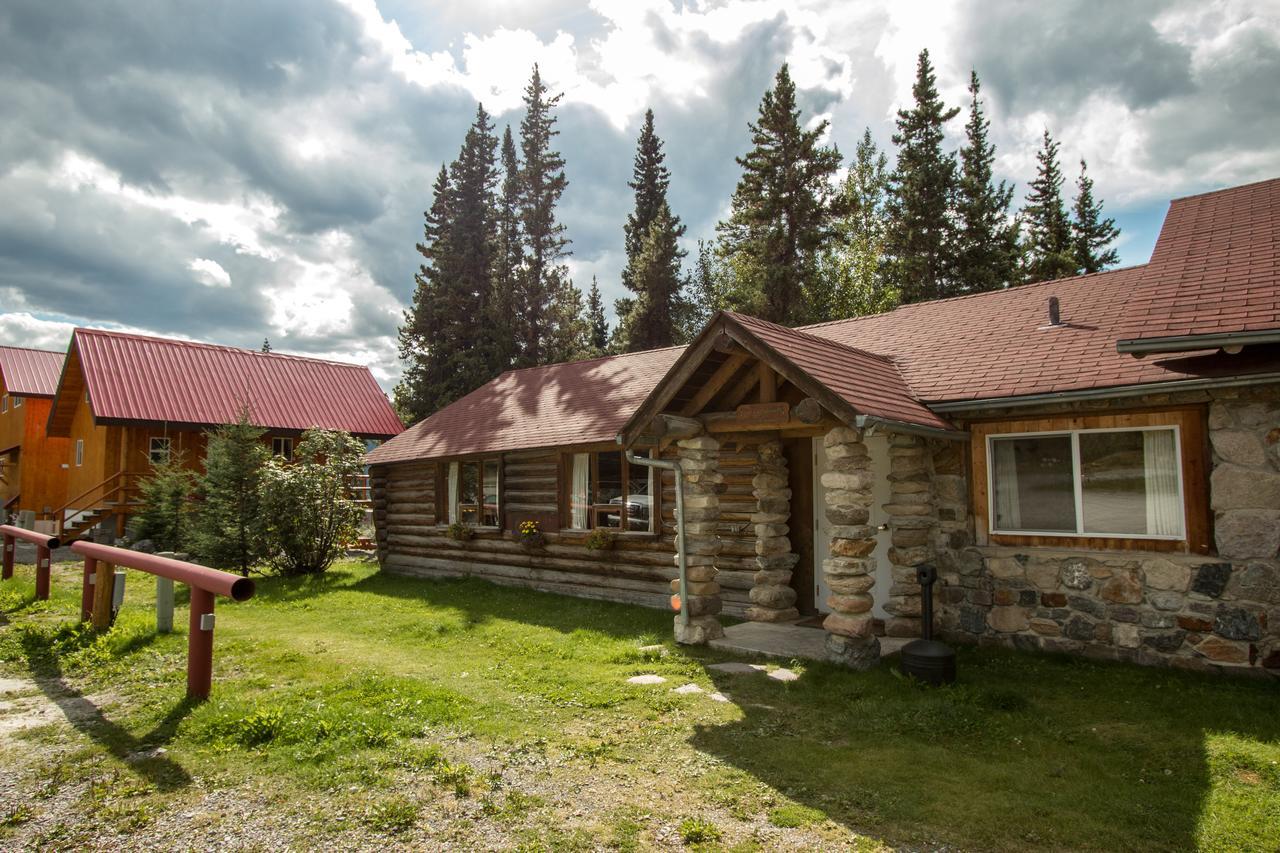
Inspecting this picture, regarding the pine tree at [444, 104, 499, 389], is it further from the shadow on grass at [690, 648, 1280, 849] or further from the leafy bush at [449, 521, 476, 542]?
the shadow on grass at [690, 648, 1280, 849]

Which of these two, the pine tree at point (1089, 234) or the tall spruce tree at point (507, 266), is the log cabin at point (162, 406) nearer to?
the tall spruce tree at point (507, 266)

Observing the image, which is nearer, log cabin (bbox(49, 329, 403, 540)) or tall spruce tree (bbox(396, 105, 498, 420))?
log cabin (bbox(49, 329, 403, 540))

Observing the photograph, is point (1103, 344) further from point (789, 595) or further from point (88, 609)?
point (88, 609)

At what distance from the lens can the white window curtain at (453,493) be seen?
16.7 metres

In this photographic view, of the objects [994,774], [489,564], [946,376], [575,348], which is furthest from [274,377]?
[994,774]

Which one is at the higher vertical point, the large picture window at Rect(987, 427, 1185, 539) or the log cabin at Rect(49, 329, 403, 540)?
the log cabin at Rect(49, 329, 403, 540)

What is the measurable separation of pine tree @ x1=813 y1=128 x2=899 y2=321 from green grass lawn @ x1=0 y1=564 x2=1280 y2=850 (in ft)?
85.1

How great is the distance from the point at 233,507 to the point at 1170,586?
54.9ft

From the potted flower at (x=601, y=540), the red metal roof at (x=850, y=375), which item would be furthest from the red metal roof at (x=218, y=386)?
the red metal roof at (x=850, y=375)

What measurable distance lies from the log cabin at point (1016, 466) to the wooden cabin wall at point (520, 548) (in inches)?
6.6

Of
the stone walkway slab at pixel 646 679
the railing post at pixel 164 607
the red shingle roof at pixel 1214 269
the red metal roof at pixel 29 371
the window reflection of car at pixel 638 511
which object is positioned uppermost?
the red metal roof at pixel 29 371

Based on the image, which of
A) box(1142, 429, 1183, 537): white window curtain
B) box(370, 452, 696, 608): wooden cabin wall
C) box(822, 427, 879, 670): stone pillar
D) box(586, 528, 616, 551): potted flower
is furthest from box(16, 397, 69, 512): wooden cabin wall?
box(1142, 429, 1183, 537): white window curtain

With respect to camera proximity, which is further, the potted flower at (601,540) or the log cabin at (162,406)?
the log cabin at (162,406)

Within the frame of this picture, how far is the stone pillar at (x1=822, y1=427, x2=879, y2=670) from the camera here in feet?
25.4
